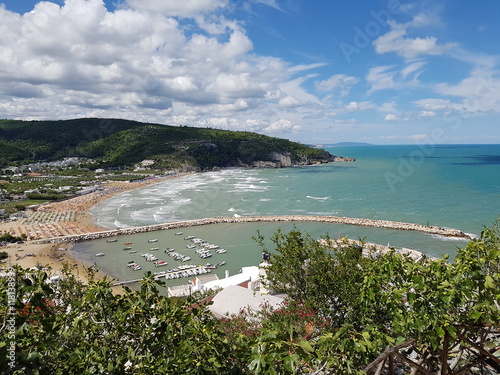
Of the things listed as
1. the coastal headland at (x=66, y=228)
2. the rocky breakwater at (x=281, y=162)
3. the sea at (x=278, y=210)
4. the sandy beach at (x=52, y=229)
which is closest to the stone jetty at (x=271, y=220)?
the coastal headland at (x=66, y=228)

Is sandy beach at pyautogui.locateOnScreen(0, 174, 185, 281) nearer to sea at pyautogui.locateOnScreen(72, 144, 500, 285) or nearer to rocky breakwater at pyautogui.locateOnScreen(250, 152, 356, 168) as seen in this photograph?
sea at pyautogui.locateOnScreen(72, 144, 500, 285)

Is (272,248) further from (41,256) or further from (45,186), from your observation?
(45,186)

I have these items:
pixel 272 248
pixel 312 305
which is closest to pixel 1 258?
pixel 272 248

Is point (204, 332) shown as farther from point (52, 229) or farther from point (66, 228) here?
point (52, 229)

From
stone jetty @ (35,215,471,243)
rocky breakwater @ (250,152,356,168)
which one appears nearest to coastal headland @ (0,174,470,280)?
stone jetty @ (35,215,471,243)

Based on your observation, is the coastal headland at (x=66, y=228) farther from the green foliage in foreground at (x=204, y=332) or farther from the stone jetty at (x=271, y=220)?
the green foliage in foreground at (x=204, y=332)

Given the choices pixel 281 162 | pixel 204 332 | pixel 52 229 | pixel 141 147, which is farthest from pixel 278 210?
pixel 141 147

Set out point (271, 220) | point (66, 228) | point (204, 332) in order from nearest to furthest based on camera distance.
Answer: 1. point (204, 332)
2. point (66, 228)
3. point (271, 220)
